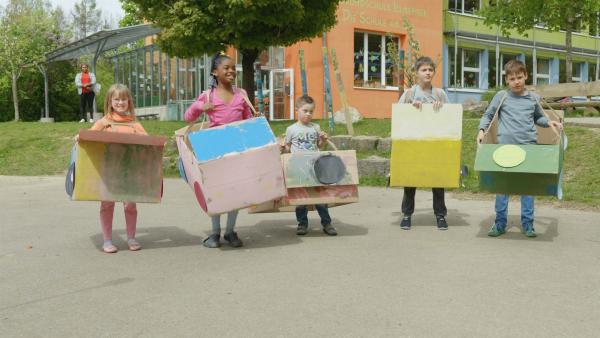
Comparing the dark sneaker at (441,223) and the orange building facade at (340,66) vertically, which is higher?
the orange building facade at (340,66)

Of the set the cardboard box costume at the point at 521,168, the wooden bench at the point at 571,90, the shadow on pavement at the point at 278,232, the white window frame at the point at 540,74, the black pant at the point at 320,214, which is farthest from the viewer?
the white window frame at the point at 540,74

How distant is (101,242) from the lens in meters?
5.75

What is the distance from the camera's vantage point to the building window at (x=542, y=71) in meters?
33.4

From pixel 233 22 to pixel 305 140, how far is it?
9.42 metres

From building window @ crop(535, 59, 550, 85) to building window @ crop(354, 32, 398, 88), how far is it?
12010 mm

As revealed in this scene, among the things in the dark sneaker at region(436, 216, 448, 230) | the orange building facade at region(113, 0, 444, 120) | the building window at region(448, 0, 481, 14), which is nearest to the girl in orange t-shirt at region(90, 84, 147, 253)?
the dark sneaker at region(436, 216, 448, 230)

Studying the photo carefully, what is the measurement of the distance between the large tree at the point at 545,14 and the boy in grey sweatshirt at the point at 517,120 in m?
15.4

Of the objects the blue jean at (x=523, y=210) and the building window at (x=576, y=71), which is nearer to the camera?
the blue jean at (x=523, y=210)

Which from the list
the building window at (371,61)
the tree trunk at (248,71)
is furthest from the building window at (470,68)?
the tree trunk at (248,71)

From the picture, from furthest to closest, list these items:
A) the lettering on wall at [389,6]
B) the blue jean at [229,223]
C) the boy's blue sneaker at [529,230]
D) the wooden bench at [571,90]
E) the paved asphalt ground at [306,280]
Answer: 1. the lettering on wall at [389,6]
2. the wooden bench at [571,90]
3. the boy's blue sneaker at [529,230]
4. the blue jean at [229,223]
5. the paved asphalt ground at [306,280]

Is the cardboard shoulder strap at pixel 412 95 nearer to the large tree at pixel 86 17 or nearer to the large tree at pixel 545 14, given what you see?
the large tree at pixel 545 14

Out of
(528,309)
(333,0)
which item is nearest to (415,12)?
(333,0)

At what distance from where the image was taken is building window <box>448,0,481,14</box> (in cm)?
2886

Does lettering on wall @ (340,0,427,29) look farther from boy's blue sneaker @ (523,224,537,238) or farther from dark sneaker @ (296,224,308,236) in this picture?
boy's blue sneaker @ (523,224,537,238)
